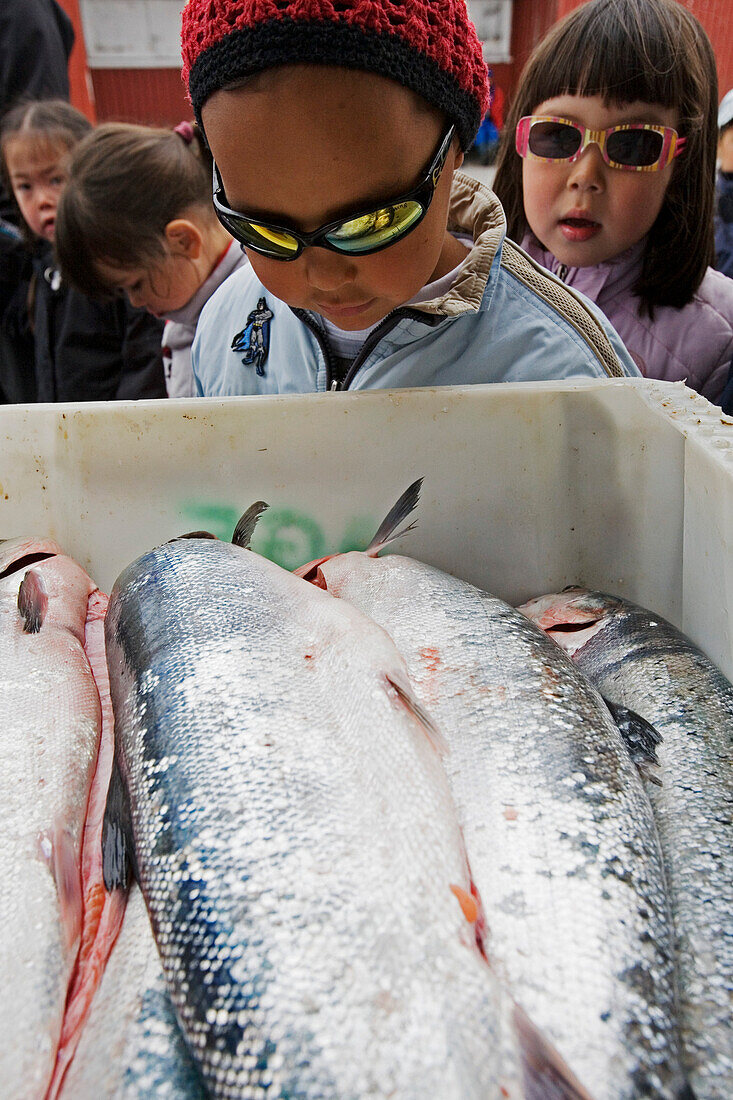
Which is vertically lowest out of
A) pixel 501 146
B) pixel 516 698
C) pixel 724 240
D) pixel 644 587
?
pixel 644 587

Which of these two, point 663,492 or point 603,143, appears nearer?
point 663,492

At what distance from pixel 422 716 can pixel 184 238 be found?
2.36m

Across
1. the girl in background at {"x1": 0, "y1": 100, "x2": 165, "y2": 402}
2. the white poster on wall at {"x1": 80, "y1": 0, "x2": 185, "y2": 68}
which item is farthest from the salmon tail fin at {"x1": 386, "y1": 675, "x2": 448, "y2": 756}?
the white poster on wall at {"x1": 80, "y1": 0, "x2": 185, "y2": 68}

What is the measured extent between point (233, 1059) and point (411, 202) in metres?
1.15

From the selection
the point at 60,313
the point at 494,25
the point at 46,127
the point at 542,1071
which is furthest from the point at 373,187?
the point at 494,25

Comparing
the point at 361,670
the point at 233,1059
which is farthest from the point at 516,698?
the point at 233,1059

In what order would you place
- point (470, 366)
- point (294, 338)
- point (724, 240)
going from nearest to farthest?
1. point (470, 366)
2. point (294, 338)
3. point (724, 240)

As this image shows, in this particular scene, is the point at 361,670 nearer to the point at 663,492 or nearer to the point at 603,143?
the point at 663,492

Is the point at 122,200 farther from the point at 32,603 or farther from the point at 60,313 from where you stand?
the point at 32,603

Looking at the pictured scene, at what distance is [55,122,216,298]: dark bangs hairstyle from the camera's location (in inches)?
106

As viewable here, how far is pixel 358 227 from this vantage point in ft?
3.87

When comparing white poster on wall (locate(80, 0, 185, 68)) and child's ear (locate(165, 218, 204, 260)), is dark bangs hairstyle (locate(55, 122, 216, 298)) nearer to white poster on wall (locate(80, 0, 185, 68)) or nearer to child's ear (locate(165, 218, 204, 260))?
child's ear (locate(165, 218, 204, 260))

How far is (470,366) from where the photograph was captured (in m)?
1.70

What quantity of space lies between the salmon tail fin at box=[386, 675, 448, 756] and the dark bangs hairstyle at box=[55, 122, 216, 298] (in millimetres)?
2279
